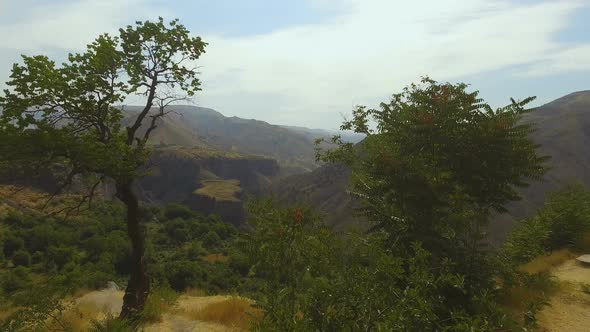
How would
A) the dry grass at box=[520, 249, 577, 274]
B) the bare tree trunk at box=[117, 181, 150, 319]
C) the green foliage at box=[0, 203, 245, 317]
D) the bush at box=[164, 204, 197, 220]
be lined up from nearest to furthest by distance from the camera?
the bare tree trunk at box=[117, 181, 150, 319]
the dry grass at box=[520, 249, 577, 274]
the green foliage at box=[0, 203, 245, 317]
the bush at box=[164, 204, 197, 220]

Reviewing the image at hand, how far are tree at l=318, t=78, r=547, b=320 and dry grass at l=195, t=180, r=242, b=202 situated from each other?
10657cm

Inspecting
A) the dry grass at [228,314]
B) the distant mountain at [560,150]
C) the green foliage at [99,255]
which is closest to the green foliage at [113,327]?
the dry grass at [228,314]

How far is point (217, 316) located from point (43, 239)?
4552cm

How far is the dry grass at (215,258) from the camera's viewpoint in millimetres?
52219

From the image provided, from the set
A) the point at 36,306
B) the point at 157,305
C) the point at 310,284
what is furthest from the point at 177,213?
the point at 310,284

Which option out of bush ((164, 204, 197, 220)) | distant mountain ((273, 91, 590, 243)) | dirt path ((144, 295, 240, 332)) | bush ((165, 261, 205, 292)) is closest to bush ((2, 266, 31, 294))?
bush ((165, 261, 205, 292))

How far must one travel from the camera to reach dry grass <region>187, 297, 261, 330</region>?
11.8 metres

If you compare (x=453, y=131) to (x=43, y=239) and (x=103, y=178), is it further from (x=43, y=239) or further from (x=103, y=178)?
(x=43, y=239)

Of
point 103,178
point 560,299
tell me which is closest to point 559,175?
point 560,299

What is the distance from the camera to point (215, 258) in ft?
178

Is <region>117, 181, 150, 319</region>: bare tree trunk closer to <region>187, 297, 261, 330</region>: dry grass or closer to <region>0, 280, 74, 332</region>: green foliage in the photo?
<region>187, 297, 261, 330</region>: dry grass

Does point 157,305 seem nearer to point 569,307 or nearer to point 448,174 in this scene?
point 448,174

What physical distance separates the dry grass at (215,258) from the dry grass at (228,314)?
39412 millimetres

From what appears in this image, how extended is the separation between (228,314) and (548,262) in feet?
38.3
